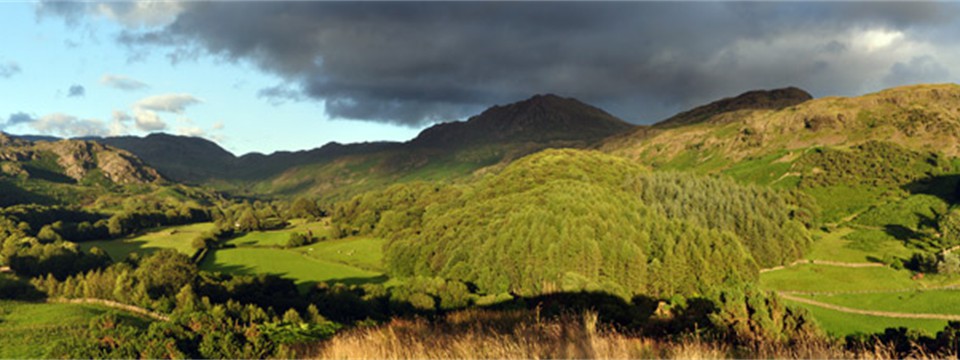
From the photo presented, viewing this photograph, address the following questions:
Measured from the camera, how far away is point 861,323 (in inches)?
2224

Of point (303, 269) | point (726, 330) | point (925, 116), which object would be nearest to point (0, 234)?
point (303, 269)

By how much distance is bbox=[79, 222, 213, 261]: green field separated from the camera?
326 ft

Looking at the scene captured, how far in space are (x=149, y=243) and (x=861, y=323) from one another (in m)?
136

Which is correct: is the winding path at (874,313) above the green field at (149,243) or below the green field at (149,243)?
below

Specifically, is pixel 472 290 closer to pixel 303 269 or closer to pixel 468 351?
pixel 303 269

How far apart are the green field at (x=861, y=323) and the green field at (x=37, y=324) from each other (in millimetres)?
62981

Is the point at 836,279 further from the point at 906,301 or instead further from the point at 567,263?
the point at 567,263

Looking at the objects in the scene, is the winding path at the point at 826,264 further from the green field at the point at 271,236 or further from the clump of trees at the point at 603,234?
the green field at the point at 271,236

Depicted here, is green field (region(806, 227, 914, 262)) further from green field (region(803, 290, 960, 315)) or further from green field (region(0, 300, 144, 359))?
green field (region(0, 300, 144, 359))

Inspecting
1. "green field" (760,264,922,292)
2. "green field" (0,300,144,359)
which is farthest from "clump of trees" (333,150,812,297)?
"green field" (0,300,144,359)

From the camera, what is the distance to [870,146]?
141625 mm

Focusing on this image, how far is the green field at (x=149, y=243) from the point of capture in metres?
99.4

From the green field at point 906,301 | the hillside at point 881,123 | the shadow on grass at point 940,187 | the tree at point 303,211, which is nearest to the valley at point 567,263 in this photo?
the green field at point 906,301

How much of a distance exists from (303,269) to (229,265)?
15.4 metres
